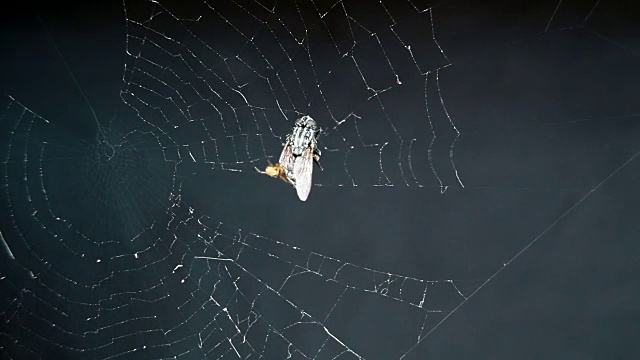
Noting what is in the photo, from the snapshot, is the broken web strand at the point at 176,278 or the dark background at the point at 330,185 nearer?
the dark background at the point at 330,185

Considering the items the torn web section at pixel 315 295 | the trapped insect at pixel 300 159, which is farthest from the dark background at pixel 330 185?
the trapped insect at pixel 300 159

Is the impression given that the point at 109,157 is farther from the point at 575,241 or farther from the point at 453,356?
the point at 575,241

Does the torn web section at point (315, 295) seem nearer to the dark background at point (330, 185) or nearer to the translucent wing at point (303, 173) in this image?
the dark background at point (330, 185)

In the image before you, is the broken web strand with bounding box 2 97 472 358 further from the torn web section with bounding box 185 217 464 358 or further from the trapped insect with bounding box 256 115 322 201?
the trapped insect with bounding box 256 115 322 201

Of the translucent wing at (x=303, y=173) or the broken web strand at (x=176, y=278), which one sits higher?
the translucent wing at (x=303, y=173)

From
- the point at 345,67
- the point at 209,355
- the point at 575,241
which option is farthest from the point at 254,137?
the point at 575,241

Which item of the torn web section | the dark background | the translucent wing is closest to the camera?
the translucent wing

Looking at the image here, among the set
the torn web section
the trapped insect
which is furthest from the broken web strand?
the trapped insect

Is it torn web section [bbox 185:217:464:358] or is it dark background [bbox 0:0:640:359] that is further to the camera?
torn web section [bbox 185:217:464:358]
